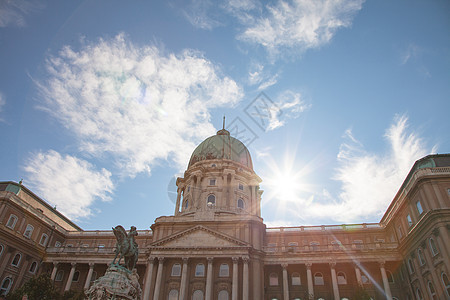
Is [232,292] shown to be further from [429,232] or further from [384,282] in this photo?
[429,232]

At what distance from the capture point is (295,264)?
4622cm

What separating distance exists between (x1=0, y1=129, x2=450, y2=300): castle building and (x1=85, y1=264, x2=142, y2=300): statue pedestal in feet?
85.9

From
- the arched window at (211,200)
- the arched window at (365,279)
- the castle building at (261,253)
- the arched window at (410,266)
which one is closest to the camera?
the castle building at (261,253)

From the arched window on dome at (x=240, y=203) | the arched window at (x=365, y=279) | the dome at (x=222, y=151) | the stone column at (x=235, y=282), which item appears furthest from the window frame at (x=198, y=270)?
the dome at (x=222, y=151)

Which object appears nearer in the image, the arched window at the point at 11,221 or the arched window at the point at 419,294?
the arched window at the point at 419,294

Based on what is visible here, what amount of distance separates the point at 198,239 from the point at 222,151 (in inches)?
929

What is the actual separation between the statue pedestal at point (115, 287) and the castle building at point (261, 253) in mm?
26173

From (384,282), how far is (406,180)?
13.1m

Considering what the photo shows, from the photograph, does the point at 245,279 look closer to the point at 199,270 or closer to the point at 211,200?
the point at 199,270

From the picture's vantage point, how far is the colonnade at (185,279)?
41.8 metres

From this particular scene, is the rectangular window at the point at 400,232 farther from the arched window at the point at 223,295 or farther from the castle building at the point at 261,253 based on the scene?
the arched window at the point at 223,295

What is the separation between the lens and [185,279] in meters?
43.2

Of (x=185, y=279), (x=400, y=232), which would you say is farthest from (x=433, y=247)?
(x=185, y=279)

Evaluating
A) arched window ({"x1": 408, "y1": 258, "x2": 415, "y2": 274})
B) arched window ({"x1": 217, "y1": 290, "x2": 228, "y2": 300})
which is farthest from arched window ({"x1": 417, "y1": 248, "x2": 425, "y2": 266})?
arched window ({"x1": 217, "y1": 290, "x2": 228, "y2": 300})
